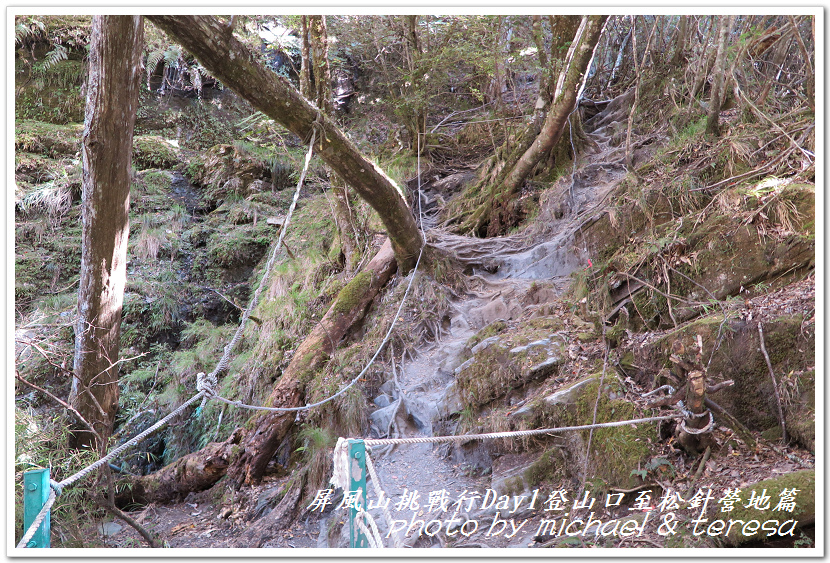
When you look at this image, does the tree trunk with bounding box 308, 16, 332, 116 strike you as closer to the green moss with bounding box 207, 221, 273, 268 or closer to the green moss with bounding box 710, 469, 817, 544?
the green moss with bounding box 207, 221, 273, 268

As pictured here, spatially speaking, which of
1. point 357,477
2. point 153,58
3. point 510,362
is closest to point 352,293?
point 510,362

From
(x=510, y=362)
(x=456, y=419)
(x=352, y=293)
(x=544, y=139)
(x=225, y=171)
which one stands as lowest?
(x=456, y=419)

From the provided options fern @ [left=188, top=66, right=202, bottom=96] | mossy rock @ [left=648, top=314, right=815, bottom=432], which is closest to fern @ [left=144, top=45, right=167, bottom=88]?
fern @ [left=188, top=66, right=202, bottom=96]

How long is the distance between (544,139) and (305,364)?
3192 millimetres

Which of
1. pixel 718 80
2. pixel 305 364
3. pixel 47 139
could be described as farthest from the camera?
pixel 47 139

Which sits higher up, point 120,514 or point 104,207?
point 104,207

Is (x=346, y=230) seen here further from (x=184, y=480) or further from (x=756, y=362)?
(x=756, y=362)

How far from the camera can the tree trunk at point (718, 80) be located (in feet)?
11.4

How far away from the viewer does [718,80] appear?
354cm

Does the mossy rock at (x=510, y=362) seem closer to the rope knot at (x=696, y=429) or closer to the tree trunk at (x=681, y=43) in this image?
the rope knot at (x=696, y=429)

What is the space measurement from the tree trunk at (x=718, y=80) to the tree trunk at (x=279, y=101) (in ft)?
8.28

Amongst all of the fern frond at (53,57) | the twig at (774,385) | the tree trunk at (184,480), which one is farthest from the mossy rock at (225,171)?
the twig at (774,385)

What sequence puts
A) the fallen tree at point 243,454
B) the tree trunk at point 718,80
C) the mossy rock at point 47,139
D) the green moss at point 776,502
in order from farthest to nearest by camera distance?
the mossy rock at point 47,139
the fallen tree at point 243,454
the tree trunk at point 718,80
the green moss at point 776,502
